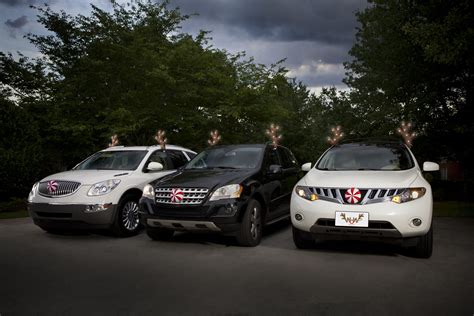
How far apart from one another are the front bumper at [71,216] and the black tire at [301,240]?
322 cm

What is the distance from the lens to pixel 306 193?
6426 millimetres

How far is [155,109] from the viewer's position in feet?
61.9

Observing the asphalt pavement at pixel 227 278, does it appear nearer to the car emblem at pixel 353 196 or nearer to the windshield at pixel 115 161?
the car emblem at pixel 353 196

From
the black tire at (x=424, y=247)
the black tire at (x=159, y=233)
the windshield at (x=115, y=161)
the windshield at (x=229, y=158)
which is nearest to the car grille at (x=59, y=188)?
the windshield at (x=115, y=161)

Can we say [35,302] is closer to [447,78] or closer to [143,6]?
[447,78]

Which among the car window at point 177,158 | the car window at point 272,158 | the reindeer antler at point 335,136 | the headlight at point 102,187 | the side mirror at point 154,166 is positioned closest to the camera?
the headlight at point 102,187

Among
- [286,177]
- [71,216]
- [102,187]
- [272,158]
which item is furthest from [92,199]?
[286,177]

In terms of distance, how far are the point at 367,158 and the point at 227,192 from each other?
7.64 ft

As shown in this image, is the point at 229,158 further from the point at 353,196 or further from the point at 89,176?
the point at 353,196

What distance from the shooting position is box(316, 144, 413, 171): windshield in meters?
7.03

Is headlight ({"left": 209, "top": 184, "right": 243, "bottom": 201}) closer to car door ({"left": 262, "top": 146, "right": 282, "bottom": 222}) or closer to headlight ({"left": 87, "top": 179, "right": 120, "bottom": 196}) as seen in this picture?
car door ({"left": 262, "top": 146, "right": 282, "bottom": 222})

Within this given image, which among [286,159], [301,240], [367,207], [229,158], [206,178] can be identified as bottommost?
[301,240]

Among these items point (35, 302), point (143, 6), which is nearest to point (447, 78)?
point (143, 6)

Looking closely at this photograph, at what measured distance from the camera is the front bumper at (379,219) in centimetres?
582
